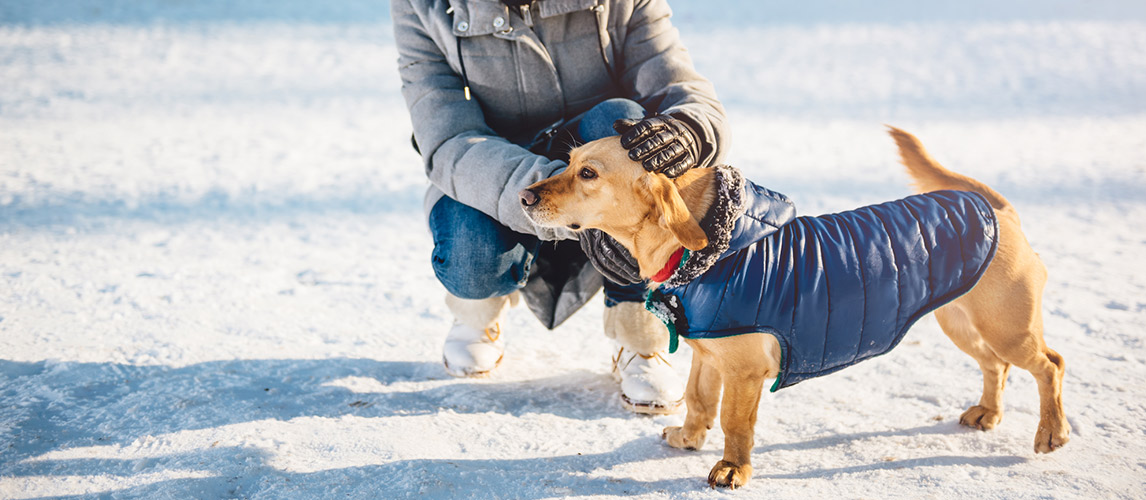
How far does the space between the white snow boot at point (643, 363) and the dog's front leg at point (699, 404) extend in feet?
0.65

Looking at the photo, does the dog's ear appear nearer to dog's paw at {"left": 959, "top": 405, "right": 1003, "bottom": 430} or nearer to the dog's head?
the dog's head

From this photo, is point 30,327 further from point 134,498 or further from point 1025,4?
point 1025,4

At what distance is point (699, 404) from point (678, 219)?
639 millimetres

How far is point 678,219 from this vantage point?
1.73 meters

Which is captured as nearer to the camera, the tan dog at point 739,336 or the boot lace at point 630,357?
the tan dog at point 739,336

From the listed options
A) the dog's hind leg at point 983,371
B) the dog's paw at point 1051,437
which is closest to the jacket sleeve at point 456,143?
the dog's hind leg at point 983,371

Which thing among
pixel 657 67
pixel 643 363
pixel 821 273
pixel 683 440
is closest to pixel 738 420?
pixel 683 440

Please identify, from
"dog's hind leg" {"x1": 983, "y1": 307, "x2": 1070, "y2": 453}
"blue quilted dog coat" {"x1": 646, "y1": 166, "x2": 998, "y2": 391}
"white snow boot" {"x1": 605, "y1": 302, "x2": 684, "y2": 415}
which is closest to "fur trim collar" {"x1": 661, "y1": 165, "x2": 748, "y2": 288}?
"blue quilted dog coat" {"x1": 646, "y1": 166, "x2": 998, "y2": 391}

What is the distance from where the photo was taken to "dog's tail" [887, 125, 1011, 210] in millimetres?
2172

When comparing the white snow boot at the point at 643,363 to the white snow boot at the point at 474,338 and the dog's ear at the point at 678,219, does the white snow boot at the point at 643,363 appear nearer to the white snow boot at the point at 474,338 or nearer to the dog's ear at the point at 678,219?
the white snow boot at the point at 474,338

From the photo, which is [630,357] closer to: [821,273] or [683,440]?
[683,440]

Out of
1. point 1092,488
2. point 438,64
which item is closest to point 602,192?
point 438,64

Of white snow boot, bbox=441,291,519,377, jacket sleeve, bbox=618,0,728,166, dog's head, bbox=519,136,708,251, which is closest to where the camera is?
dog's head, bbox=519,136,708,251

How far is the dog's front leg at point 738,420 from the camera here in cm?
191
